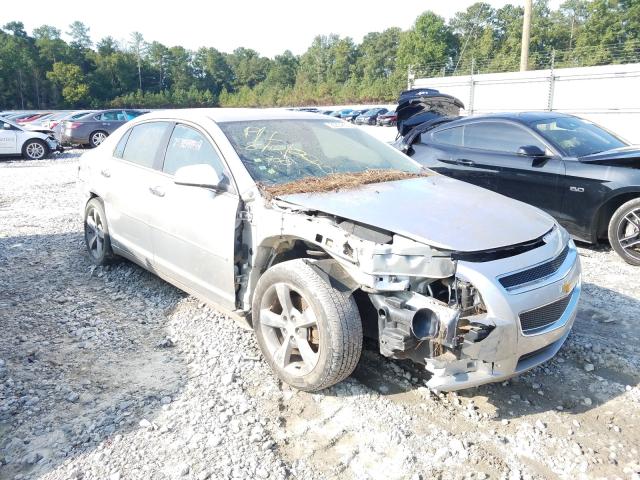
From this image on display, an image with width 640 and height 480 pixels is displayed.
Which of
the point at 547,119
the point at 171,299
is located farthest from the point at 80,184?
→ the point at 547,119

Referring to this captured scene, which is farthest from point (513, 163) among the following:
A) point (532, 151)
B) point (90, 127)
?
point (90, 127)

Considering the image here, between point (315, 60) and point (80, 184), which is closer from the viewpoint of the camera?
point (80, 184)

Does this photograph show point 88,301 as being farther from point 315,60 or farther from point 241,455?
point 315,60

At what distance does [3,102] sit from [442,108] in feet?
263

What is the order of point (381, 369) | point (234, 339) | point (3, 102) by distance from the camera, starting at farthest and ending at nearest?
point (3, 102)
point (234, 339)
point (381, 369)

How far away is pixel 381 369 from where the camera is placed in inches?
138

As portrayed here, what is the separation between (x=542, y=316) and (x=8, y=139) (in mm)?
17450

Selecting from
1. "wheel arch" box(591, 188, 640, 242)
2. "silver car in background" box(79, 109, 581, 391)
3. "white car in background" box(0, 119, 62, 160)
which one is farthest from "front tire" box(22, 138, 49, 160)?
"wheel arch" box(591, 188, 640, 242)

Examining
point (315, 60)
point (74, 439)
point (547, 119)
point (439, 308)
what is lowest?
point (74, 439)

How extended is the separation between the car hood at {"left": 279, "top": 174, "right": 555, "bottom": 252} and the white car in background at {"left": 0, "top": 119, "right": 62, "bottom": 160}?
16.1 m

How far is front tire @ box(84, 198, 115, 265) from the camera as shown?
516 cm

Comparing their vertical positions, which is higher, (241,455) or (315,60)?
(315,60)

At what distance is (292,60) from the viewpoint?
11262 cm

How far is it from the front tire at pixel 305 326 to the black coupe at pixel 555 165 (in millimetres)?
3962
